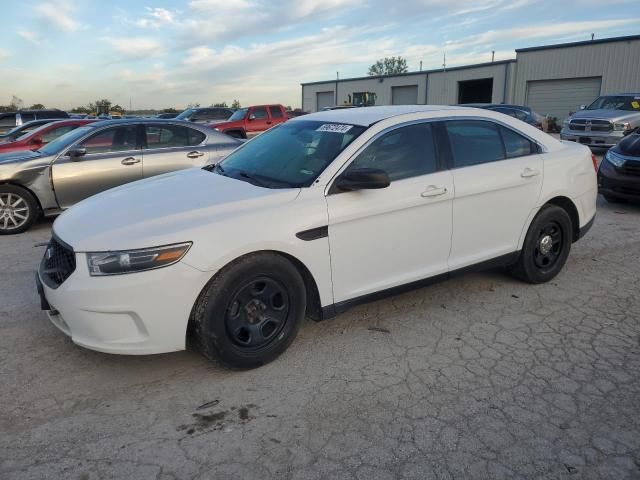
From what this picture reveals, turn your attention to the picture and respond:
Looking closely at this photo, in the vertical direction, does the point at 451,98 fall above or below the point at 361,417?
above

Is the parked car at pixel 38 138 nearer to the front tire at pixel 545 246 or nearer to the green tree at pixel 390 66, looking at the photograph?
the front tire at pixel 545 246

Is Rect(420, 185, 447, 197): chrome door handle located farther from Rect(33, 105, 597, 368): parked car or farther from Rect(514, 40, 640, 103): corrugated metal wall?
Rect(514, 40, 640, 103): corrugated metal wall

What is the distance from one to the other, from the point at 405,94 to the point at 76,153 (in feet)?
132

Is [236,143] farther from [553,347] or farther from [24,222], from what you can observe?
[553,347]

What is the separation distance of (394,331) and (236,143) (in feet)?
18.4

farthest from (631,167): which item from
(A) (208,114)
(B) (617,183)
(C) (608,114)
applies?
(A) (208,114)

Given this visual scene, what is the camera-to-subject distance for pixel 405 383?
3.23m

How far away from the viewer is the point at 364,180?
342 centimetres

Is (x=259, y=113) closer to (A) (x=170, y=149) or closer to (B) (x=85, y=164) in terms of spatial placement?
(A) (x=170, y=149)

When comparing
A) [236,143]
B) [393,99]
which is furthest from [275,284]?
[393,99]

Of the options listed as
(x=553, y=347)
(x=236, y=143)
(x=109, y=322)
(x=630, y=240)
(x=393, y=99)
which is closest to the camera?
(x=109, y=322)

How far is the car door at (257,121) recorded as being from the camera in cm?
1884

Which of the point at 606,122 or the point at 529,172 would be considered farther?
the point at 606,122

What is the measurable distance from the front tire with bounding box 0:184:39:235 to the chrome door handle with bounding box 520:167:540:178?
634 centimetres
